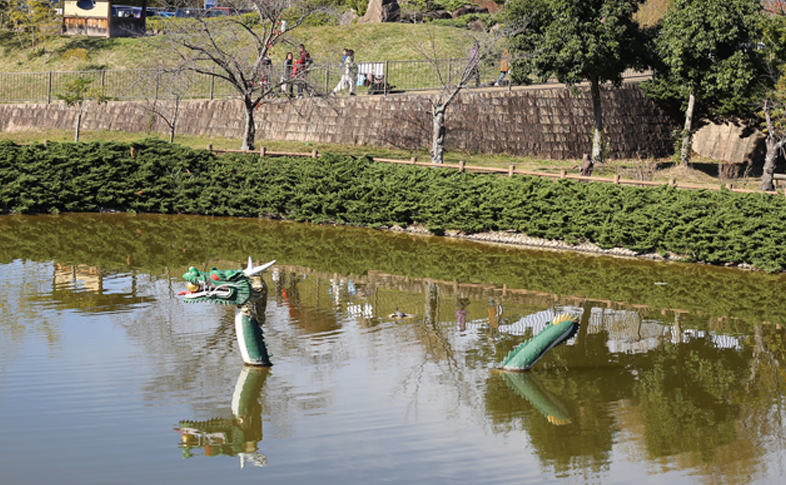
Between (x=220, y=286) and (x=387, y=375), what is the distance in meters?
2.82

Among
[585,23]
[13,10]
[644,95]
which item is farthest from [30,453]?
[13,10]

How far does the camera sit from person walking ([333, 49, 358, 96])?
3418 cm

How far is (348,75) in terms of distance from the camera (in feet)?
115

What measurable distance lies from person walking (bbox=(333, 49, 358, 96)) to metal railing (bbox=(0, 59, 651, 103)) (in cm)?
44

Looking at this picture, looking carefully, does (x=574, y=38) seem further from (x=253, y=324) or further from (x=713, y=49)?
(x=253, y=324)

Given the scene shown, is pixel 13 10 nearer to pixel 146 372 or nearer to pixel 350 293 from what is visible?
pixel 350 293

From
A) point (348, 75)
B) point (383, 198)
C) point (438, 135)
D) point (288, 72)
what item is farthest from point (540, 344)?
point (348, 75)

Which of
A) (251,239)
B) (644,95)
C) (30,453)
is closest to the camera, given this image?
(30,453)

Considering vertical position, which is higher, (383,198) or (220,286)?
(383,198)

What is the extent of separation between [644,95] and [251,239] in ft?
70.8

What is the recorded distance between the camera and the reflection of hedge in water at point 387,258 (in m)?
18.4

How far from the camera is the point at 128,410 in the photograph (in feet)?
36.1

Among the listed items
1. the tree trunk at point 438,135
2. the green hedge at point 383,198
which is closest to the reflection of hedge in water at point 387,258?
the green hedge at point 383,198

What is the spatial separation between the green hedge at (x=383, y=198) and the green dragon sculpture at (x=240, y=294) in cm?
1249
